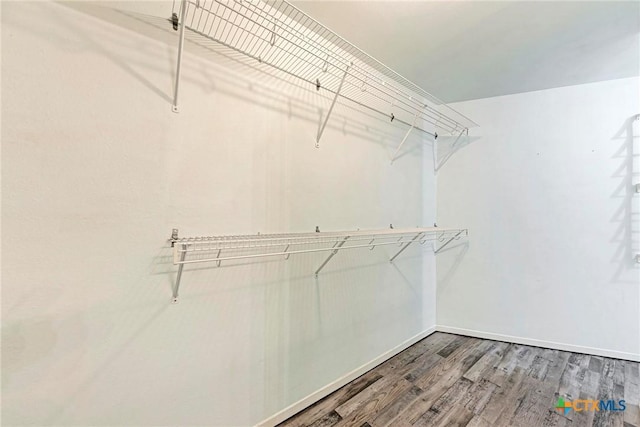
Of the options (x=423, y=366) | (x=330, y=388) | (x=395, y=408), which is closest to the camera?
(x=395, y=408)

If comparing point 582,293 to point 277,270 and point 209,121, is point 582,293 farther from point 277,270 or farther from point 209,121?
point 209,121

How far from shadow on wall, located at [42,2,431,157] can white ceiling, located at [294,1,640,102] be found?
17.1 inches

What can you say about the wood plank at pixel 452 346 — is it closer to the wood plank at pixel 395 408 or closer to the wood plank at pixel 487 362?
the wood plank at pixel 487 362

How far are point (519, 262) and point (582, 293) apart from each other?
0.50 meters

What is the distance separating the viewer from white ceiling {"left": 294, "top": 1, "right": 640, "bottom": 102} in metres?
1.64

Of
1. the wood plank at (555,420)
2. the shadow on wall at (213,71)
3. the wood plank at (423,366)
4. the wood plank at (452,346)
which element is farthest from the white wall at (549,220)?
the shadow on wall at (213,71)

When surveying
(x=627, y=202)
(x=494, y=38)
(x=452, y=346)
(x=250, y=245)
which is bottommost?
(x=452, y=346)

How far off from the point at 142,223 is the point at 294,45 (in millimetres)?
1014

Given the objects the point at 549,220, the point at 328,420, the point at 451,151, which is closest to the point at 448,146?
the point at 451,151

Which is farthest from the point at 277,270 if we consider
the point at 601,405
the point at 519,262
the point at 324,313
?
the point at 519,262

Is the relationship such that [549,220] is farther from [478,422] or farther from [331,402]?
[331,402]

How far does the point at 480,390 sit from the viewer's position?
78.0 inches

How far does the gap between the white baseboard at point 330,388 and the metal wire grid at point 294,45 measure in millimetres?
→ 1735

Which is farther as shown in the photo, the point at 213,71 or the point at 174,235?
the point at 213,71
